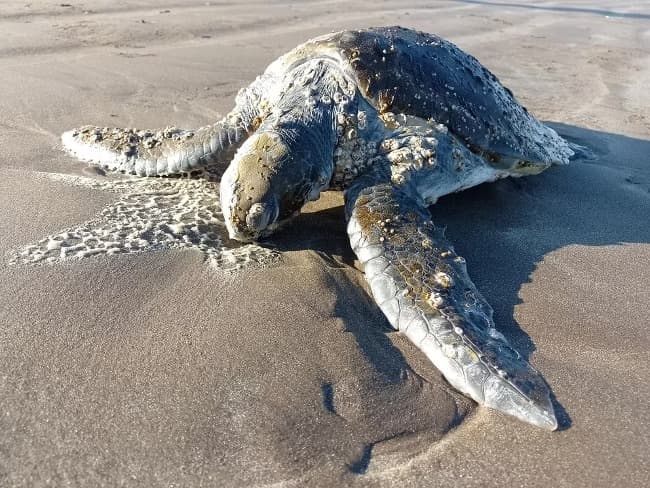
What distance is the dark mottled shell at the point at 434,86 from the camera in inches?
111

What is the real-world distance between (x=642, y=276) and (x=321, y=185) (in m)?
1.46

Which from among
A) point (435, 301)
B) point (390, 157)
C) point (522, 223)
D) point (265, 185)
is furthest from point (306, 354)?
point (522, 223)

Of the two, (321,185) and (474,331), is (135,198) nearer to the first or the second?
(321,185)

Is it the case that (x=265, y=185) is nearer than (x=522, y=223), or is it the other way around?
(x=265, y=185)

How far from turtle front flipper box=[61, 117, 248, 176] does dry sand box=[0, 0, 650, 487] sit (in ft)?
0.52

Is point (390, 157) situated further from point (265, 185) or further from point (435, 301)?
A: point (435, 301)

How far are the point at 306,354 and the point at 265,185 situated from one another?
80cm

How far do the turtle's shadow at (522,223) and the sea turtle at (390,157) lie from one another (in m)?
0.12

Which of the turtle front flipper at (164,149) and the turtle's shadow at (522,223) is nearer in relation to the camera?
the turtle's shadow at (522,223)

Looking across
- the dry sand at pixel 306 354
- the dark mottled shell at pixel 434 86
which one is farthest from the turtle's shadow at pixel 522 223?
the dark mottled shell at pixel 434 86

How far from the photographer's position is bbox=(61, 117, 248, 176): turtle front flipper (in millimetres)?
2879

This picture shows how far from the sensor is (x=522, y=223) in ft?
9.65

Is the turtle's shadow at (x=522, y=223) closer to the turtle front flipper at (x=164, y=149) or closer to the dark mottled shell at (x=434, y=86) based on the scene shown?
the dark mottled shell at (x=434, y=86)

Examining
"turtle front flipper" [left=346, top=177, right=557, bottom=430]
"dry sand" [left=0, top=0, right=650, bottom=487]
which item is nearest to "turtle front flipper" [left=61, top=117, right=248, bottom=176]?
"dry sand" [left=0, top=0, right=650, bottom=487]
